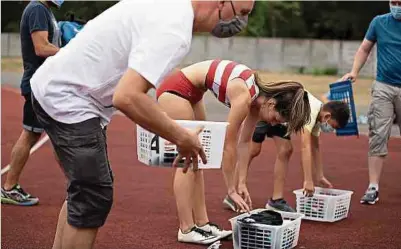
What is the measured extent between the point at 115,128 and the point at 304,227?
7.90 m

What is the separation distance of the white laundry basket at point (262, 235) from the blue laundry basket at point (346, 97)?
2655 millimetres

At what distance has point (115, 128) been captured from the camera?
562 inches

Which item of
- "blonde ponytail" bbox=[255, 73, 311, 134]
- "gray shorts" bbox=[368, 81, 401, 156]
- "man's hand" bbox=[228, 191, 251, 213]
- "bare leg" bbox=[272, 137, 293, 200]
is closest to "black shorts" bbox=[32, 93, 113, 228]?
"man's hand" bbox=[228, 191, 251, 213]

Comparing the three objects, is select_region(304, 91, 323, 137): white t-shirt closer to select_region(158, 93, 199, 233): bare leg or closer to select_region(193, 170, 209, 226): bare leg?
select_region(193, 170, 209, 226): bare leg

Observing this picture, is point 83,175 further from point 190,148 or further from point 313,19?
point 313,19

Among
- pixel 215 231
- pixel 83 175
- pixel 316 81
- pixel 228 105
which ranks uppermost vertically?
pixel 83 175

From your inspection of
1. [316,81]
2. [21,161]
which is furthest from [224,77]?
[316,81]

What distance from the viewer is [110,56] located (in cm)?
392

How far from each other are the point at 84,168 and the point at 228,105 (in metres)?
1.98

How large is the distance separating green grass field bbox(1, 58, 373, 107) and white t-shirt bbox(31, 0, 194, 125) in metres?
16.5

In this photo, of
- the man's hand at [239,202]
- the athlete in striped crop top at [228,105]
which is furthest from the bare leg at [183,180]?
the man's hand at [239,202]

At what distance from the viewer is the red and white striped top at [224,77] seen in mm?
5668

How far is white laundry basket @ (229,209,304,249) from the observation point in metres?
5.62

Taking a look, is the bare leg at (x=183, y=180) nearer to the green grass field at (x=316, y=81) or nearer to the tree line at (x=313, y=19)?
the green grass field at (x=316, y=81)
